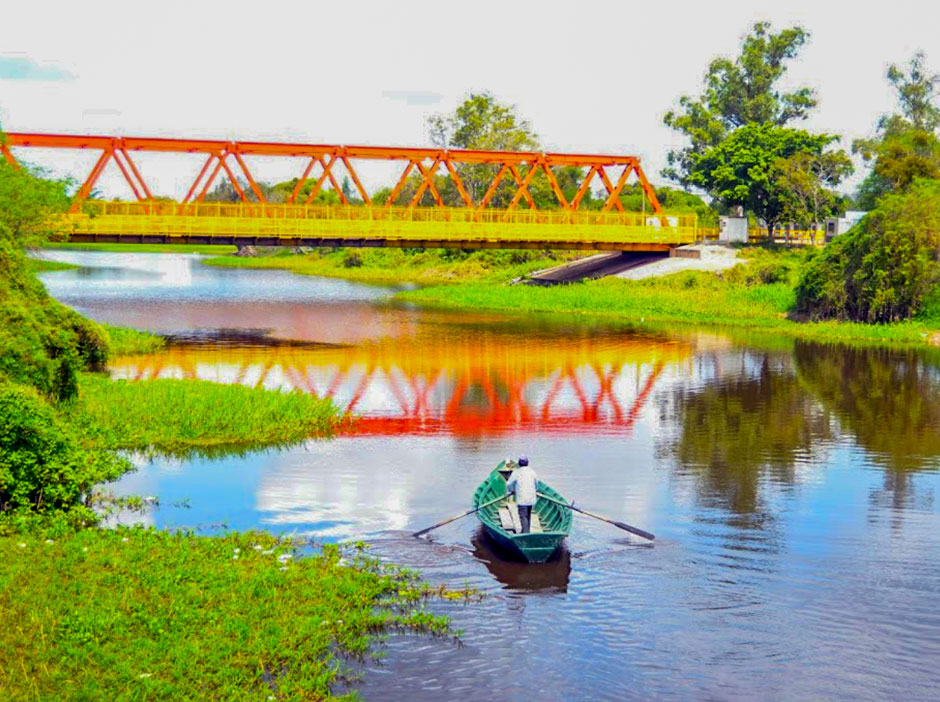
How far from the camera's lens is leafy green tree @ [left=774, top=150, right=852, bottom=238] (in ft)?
259

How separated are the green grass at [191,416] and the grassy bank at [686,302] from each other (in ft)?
103

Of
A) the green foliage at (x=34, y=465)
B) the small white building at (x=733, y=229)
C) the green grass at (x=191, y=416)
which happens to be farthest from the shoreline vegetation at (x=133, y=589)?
the small white building at (x=733, y=229)

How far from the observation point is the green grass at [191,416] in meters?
26.3

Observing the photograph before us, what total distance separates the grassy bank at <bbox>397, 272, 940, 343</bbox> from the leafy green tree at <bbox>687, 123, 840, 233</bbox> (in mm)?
11926

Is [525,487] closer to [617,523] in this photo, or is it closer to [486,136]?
[617,523]

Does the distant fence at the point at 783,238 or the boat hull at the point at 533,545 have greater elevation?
the distant fence at the point at 783,238

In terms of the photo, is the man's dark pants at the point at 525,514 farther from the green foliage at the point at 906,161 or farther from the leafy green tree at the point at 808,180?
the leafy green tree at the point at 808,180

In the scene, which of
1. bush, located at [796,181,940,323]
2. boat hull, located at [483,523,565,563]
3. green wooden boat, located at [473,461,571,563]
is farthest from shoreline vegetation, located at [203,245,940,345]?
boat hull, located at [483,523,565,563]

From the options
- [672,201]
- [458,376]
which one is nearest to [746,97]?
[672,201]

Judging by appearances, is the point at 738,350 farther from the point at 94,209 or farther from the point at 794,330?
the point at 94,209

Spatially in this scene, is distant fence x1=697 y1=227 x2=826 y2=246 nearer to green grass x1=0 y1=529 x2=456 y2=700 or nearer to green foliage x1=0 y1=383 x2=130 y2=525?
green foliage x1=0 y1=383 x2=130 y2=525

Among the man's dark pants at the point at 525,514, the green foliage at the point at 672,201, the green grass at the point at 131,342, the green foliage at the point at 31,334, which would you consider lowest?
the man's dark pants at the point at 525,514

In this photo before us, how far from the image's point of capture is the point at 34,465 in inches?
781

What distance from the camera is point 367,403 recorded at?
111ft
